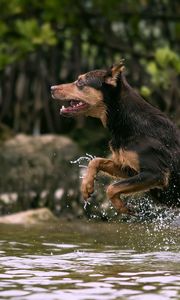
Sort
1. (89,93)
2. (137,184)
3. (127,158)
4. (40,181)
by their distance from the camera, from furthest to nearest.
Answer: (40,181) < (89,93) < (127,158) < (137,184)

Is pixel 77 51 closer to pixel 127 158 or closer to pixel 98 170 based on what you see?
pixel 98 170

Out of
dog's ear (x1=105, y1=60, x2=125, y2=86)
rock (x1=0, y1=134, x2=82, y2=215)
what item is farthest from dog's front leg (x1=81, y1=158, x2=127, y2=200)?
rock (x1=0, y1=134, x2=82, y2=215)

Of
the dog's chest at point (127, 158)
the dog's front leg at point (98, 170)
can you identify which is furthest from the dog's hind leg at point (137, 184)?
the dog's front leg at point (98, 170)

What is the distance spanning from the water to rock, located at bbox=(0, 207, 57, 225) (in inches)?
12.3

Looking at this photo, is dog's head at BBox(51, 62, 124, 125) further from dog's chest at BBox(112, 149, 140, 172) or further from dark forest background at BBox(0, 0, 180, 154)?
dark forest background at BBox(0, 0, 180, 154)

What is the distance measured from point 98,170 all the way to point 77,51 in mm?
8003

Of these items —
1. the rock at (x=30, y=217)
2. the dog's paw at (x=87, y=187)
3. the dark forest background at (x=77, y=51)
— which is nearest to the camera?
the dog's paw at (x=87, y=187)

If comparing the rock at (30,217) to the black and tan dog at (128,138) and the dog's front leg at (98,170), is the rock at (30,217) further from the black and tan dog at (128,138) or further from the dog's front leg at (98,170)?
the black and tan dog at (128,138)

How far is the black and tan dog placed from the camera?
949 centimetres

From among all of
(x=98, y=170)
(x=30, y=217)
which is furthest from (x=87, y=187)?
(x=30, y=217)

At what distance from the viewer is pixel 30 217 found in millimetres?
12836

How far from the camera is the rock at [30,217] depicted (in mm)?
12656

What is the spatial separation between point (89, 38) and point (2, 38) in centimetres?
172

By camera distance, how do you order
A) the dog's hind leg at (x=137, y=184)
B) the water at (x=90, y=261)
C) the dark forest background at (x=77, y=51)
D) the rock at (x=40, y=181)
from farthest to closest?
the dark forest background at (x=77, y=51)
the rock at (x=40, y=181)
the dog's hind leg at (x=137, y=184)
the water at (x=90, y=261)
